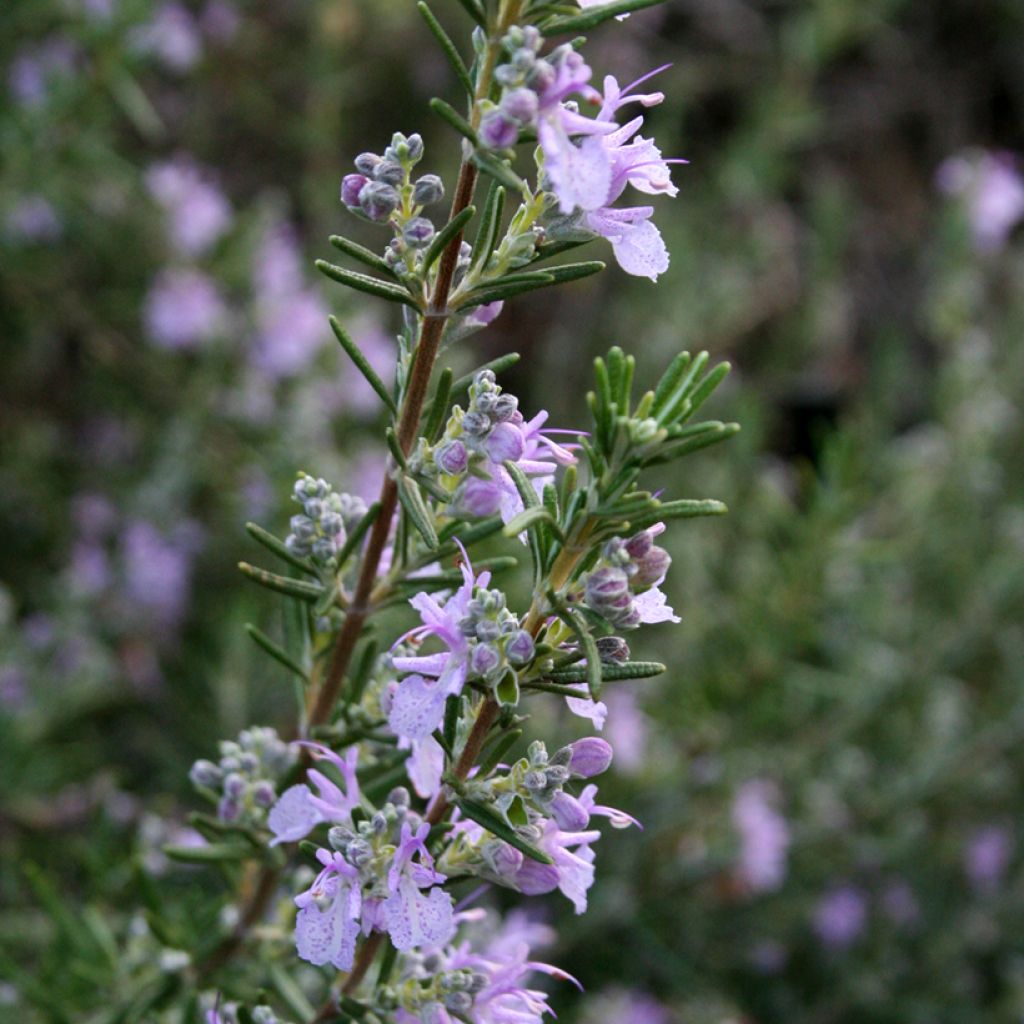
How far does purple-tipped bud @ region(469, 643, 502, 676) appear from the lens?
945 mm

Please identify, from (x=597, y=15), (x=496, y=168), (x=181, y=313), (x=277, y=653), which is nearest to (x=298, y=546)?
(x=277, y=653)

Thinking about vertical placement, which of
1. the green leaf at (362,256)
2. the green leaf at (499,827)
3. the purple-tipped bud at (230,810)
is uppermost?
the green leaf at (362,256)

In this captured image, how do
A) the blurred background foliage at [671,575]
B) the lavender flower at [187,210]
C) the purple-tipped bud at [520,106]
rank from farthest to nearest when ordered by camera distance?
the lavender flower at [187,210], the blurred background foliage at [671,575], the purple-tipped bud at [520,106]

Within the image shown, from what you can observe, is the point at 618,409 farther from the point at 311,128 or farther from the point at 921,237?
the point at 921,237

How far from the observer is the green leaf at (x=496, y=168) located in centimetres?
93

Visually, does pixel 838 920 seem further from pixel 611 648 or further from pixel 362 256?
pixel 362 256

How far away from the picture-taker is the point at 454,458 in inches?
40.6

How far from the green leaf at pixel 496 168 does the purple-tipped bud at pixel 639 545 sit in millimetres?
303

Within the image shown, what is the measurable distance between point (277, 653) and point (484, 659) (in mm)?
373

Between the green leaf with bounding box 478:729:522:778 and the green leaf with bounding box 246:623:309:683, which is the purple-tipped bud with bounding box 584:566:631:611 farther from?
the green leaf with bounding box 246:623:309:683

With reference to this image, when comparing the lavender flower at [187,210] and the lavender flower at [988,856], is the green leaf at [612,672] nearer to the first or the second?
the lavender flower at [187,210]

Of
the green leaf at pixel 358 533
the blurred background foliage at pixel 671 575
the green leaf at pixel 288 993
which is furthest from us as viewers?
the blurred background foliage at pixel 671 575

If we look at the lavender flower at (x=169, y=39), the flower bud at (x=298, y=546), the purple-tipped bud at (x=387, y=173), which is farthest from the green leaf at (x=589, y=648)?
the lavender flower at (x=169, y=39)

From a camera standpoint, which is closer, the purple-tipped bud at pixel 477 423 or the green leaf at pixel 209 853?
the purple-tipped bud at pixel 477 423
